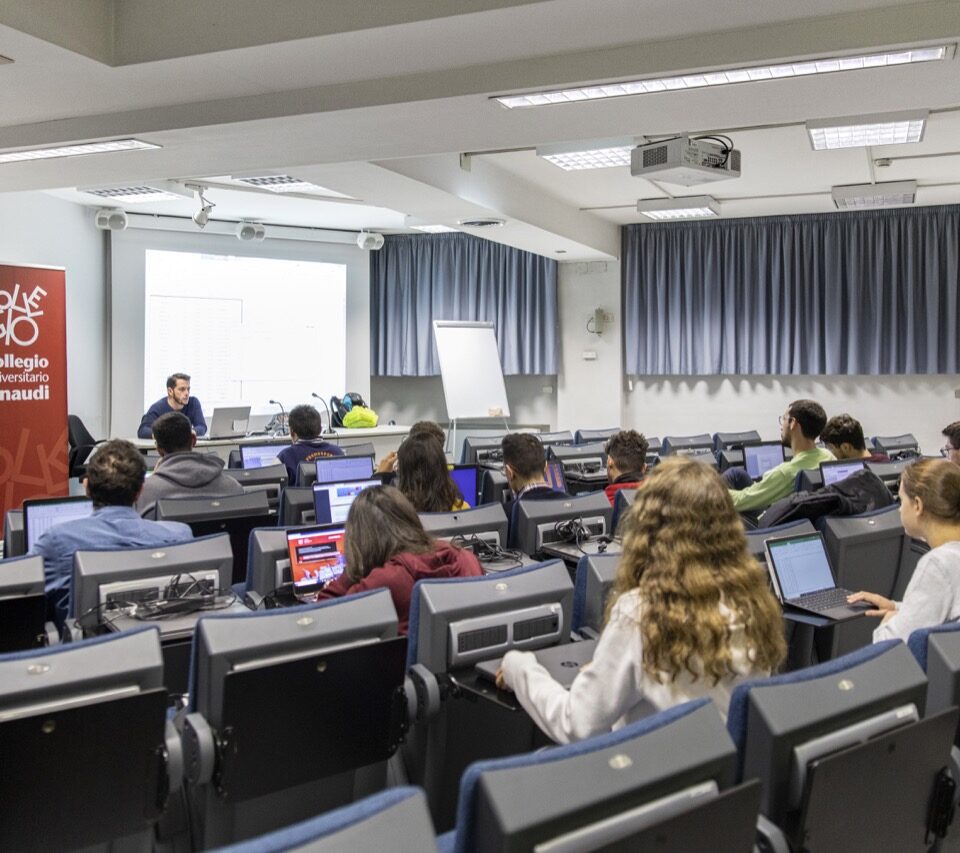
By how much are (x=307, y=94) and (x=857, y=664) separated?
3953mm

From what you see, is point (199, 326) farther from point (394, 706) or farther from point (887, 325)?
point (394, 706)

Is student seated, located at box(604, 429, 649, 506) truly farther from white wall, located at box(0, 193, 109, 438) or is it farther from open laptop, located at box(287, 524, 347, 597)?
white wall, located at box(0, 193, 109, 438)

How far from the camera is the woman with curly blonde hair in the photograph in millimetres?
1843

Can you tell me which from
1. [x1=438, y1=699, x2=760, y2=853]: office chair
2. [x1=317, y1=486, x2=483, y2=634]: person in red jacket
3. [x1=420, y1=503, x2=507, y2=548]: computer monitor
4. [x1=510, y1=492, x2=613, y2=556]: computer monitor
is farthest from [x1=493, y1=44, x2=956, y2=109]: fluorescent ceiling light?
[x1=438, y1=699, x2=760, y2=853]: office chair

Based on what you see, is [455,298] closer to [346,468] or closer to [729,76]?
[346,468]

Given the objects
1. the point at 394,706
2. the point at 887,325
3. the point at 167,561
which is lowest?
the point at 394,706

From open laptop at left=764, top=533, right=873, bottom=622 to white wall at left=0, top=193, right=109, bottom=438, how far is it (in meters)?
7.36

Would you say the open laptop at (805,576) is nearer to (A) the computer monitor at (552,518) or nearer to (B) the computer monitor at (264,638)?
(A) the computer monitor at (552,518)

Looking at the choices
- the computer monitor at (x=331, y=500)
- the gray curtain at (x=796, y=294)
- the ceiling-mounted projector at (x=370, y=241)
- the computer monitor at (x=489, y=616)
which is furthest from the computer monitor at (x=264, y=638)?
the ceiling-mounted projector at (x=370, y=241)

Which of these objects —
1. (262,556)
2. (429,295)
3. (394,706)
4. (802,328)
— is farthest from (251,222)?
(394,706)

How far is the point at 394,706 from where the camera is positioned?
89.1 inches

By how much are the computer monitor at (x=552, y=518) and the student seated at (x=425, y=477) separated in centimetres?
31

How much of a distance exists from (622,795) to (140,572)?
2000 millimetres

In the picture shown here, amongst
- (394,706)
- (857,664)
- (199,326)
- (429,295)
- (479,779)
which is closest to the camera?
(479,779)
